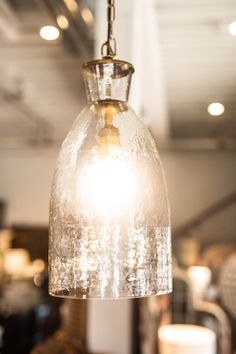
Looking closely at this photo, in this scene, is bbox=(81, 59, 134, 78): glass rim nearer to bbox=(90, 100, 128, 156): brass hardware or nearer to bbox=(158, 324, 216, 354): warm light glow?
bbox=(90, 100, 128, 156): brass hardware

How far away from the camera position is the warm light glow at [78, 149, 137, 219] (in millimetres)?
916

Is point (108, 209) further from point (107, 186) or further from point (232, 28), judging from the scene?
point (232, 28)

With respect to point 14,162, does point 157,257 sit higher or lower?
lower

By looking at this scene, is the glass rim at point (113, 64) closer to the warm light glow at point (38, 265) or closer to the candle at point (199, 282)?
the candle at point (199, 282)

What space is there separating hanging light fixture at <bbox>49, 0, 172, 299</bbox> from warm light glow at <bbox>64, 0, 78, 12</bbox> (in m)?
2.12

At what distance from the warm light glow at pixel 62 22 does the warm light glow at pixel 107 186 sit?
2.51 m

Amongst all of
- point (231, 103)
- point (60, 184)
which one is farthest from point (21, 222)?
point (60, 184)

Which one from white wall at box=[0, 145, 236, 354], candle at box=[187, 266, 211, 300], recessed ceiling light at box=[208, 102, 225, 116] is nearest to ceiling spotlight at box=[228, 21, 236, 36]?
recessed ceiling light at box=[208, 102, 225, 116]

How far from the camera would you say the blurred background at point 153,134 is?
2.64m

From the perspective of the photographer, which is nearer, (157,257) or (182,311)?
(157,257)

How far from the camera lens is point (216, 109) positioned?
531 centimetres

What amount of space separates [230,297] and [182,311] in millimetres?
1029

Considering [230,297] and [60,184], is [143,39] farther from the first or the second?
[60,184]

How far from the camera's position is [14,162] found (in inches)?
332
